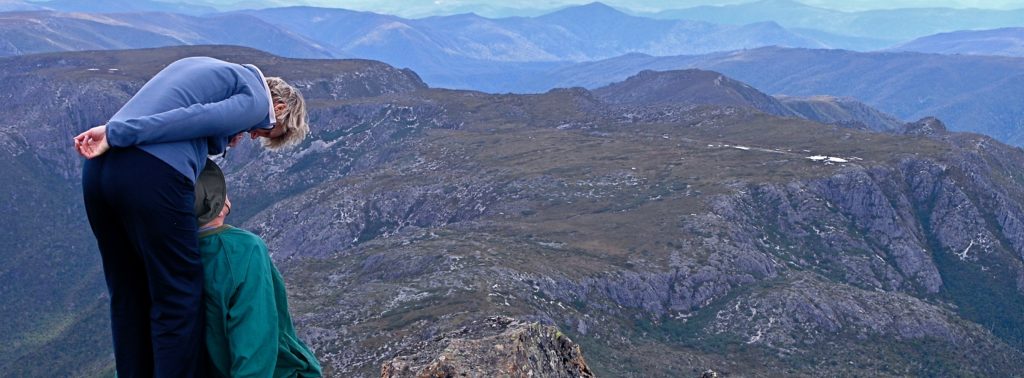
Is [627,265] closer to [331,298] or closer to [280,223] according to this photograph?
[331,298]

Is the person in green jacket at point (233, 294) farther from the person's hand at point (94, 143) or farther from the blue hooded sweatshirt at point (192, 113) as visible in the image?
the person's hand at point (94, 143)

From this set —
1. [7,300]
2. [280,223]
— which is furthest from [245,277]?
[7,300]

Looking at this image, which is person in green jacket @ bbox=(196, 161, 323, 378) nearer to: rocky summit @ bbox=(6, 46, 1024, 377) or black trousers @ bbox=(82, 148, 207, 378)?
black trousers @ bbox=(82, 148, 207, 378)

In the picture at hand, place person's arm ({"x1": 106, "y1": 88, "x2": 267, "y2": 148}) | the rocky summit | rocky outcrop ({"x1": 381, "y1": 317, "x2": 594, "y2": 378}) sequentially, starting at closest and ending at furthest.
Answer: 1. person's arm ({"x1": 106, "y1": 88, "x2": 267, "y2": 148})
2. rocky outcrop ({"x1": 381, "y1": 317, "x2": 594, "y2": 378})
3. the rocky summit

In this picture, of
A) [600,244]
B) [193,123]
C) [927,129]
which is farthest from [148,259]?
[927,129]

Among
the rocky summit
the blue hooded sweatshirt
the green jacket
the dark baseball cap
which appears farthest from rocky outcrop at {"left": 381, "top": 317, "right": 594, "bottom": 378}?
the blue hooded sweatshirt

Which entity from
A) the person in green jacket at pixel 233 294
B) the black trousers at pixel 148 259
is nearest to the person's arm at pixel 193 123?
the black trousers at pixel 148 259
